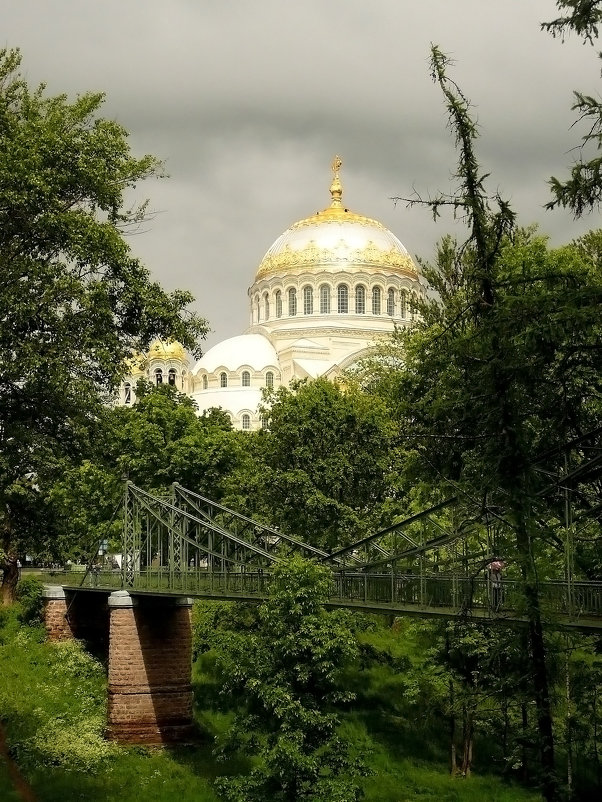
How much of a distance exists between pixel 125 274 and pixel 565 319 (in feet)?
29.0

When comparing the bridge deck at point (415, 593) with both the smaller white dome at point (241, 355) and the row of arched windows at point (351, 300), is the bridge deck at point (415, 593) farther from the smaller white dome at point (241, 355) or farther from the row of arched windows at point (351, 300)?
the row of arched windows at point (351, 300)

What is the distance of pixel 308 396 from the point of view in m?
31.2

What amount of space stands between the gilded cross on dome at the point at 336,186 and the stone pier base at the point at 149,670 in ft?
184

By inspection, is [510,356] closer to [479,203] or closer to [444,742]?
[479,203]

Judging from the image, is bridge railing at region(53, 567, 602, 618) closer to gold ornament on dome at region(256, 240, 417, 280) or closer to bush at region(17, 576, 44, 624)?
bush at region(17, 576, 44, 624)

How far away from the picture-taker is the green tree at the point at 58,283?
1659 cm

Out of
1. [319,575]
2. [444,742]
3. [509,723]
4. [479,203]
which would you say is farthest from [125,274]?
[444,742]

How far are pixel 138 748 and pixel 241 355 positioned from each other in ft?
164

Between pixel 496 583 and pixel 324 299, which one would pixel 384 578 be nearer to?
pixel 496 583

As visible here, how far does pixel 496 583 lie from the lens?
563 inches

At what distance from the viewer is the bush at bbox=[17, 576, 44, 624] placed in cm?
3220

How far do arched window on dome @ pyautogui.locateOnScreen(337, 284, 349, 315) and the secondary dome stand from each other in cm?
150

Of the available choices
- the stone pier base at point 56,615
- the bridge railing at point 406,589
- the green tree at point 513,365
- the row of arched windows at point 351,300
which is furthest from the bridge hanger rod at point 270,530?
the row of arched windows at point 351,300

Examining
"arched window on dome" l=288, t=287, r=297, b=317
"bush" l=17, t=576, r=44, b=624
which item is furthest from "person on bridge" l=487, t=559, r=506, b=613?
"arched window on dome" l=288, t=287, r=297, b=317
